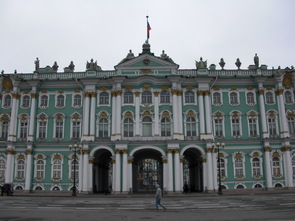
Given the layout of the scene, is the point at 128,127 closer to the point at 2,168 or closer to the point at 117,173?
the point at 117,173

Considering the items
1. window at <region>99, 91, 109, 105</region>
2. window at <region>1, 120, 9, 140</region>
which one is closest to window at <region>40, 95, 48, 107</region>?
window at <region>1, 120, 9, 140</region>

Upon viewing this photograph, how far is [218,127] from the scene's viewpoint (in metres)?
44.3

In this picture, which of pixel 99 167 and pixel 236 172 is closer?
pixel 236 172

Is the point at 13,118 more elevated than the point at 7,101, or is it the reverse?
the point at 7,101

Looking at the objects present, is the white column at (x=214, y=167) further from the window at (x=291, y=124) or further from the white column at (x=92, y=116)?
the white column at (x=92, y=116)

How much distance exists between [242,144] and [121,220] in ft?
101

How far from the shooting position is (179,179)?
4131cm

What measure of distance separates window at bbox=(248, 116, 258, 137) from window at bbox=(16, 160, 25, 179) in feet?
99.5

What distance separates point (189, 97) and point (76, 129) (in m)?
15.8

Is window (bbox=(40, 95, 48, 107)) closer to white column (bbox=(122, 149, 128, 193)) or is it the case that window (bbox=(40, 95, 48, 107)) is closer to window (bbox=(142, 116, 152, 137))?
white column (bbox=(122, 149, 128, 193))

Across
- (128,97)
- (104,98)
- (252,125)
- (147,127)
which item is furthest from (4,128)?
(252,125)

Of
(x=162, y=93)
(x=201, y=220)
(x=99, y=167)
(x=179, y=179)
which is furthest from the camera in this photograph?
(x=99, y=167)

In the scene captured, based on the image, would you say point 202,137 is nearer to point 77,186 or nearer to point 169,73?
point 169,73

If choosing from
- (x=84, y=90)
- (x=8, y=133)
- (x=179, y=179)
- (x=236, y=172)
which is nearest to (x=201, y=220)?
(x=179, y=179)
